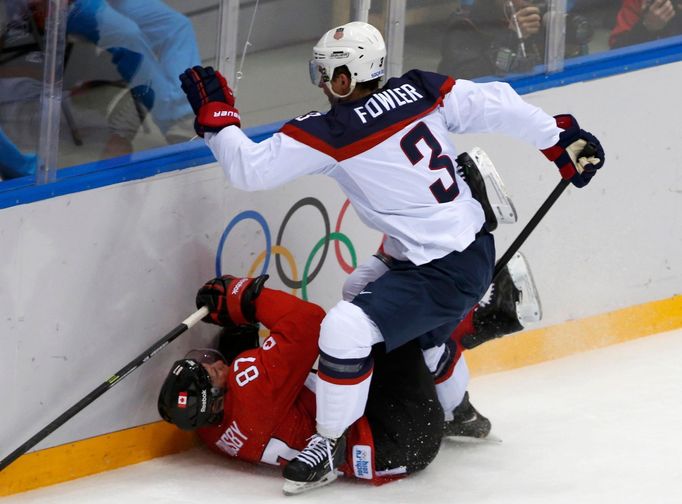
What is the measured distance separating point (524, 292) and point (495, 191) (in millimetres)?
392

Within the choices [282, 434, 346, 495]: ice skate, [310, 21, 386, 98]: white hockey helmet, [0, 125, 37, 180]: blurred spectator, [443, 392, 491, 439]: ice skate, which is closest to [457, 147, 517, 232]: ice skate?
[310, 21, 386, 98]: white hockey helmet

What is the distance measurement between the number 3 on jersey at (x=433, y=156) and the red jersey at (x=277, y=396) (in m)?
0.47

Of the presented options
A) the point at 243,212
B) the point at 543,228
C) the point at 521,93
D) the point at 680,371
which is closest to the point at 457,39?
the point at 521,93

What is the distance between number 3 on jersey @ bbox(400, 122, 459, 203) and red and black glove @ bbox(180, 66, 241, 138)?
0.45 m

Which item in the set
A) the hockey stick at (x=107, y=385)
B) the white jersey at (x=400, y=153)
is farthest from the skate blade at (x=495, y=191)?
the hockey stick at (x=107, y=385)

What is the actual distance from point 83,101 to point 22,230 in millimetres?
411

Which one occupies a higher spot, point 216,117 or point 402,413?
point 216,117

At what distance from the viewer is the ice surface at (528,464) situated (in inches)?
147

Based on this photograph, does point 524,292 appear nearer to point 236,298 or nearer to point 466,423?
point 466,423

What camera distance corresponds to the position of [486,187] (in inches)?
158

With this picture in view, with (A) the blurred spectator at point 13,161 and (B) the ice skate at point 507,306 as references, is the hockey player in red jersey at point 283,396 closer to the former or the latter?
(B) the ice skate at point 507,306

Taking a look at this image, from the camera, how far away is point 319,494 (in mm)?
3771

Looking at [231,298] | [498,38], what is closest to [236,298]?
[231,298]

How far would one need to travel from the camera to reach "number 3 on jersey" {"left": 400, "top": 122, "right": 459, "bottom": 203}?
3760 mm
